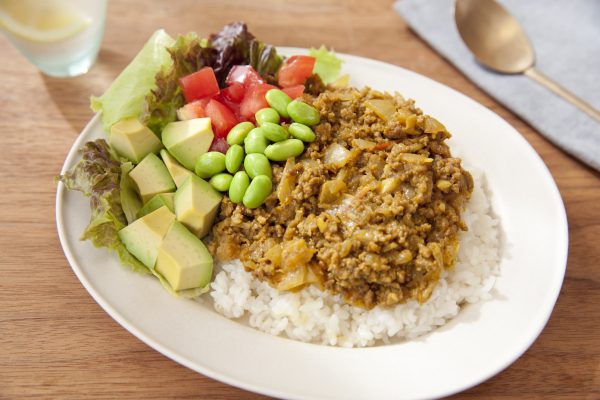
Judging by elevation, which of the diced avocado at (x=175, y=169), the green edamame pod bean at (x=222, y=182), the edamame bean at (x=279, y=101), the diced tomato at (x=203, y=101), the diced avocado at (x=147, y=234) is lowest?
the diced avocado at (x=147, y=234)

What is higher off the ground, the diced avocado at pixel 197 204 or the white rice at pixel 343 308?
the diced avocado at pixel 197 204

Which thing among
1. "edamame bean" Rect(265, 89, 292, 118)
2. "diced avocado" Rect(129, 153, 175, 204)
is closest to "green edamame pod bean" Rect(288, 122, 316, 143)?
"edamame bean" Rect(265, 89, 292, 118)

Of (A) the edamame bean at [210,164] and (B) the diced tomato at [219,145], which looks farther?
(B) the diced tomato at [219,145]

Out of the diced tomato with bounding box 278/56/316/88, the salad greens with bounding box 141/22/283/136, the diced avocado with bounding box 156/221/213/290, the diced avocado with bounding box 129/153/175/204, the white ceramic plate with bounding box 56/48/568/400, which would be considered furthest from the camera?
the diced tomato with bounding box 278/56/316/88

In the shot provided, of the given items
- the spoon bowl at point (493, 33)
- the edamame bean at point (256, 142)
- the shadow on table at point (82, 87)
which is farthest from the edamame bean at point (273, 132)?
the spoon bowl at point (493, 33)

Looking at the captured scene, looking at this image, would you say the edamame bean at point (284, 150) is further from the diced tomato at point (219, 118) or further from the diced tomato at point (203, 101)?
the diced tomato at point (203, 101)

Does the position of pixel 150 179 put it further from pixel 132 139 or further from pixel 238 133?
pixel 238 133

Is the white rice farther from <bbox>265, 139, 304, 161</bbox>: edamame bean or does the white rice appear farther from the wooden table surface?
<bbox>265, 139, 304, 161</bbox>: edamame bean

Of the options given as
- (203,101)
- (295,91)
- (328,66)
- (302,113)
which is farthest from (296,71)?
(203,101)
